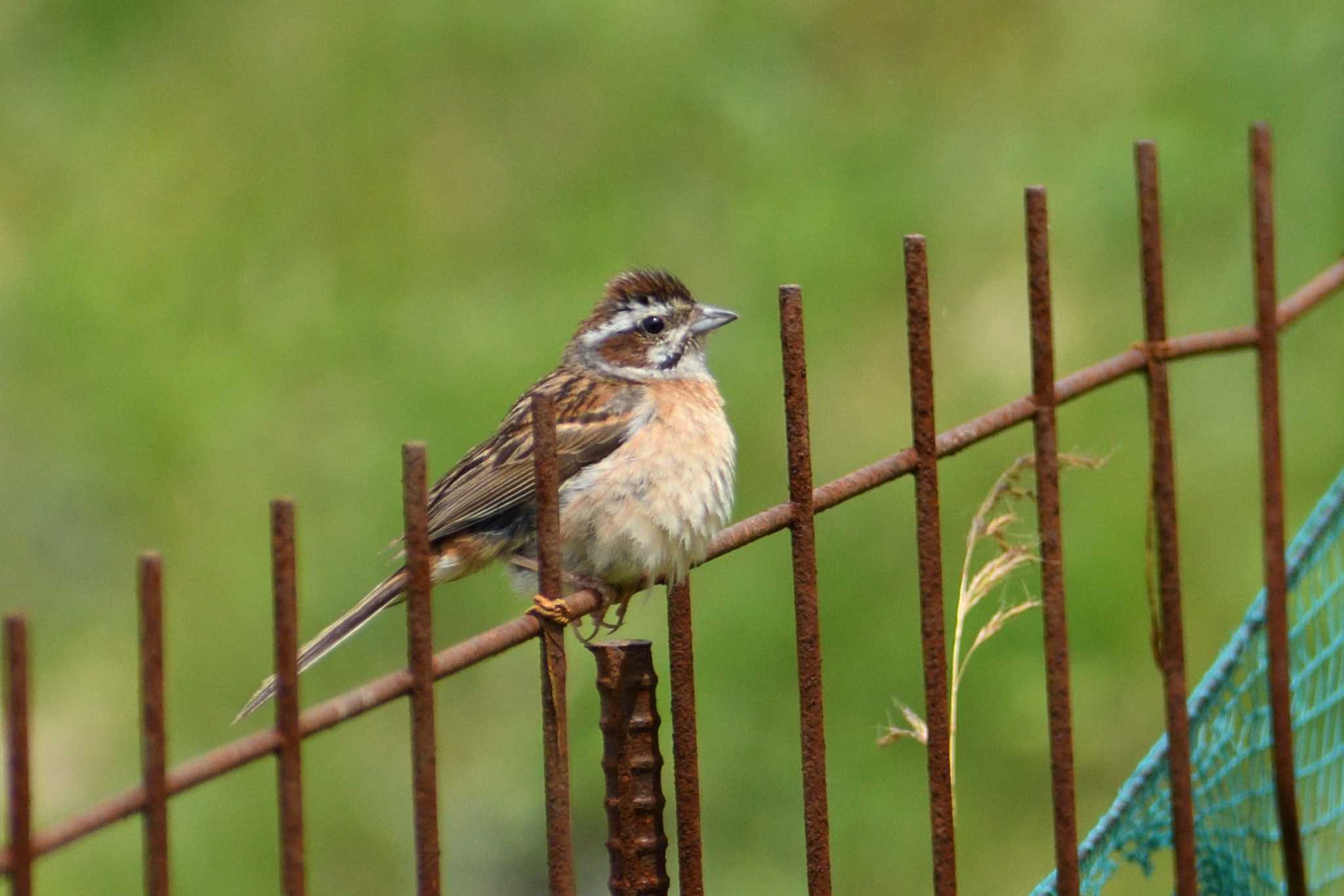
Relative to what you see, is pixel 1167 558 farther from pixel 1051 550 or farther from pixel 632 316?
pixel 632 316

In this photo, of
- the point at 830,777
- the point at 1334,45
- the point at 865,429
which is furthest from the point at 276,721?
the point at 1334,45

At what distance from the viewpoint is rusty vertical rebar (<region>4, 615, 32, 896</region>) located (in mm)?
1694

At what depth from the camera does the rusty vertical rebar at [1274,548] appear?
9.61ft

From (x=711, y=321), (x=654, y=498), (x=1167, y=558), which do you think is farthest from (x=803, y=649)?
(x=711, y=321)

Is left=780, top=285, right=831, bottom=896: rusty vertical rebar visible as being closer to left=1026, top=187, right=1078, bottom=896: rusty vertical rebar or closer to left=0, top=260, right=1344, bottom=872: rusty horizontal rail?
left=0, top=260, right=1344, bottom=872: rusty horizontal rail

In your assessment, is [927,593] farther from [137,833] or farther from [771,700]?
[137,833]

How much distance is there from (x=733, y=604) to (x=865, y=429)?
3.12 ft

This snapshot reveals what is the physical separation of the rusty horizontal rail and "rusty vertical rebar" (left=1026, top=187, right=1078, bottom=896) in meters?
0.05

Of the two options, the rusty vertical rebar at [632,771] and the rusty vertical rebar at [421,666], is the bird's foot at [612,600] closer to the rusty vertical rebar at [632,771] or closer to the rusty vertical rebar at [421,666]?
the rusty vertical rebar at [632,771]

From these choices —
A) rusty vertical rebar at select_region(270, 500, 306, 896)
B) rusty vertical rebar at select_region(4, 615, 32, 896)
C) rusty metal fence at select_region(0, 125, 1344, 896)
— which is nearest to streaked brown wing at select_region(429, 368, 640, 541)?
rusty metal fence at select_region(0, 125, 1344, 896)

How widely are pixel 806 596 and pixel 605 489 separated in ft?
4.12

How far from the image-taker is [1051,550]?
2.82m

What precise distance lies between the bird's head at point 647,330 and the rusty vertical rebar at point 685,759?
6.28ft

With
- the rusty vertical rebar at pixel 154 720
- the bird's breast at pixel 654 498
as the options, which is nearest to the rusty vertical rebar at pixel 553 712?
the rusty vertical rebar at pixel 154 720
